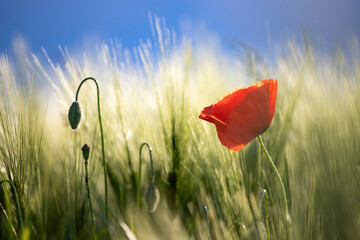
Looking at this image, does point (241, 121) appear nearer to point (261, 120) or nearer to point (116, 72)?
point (261, 120)

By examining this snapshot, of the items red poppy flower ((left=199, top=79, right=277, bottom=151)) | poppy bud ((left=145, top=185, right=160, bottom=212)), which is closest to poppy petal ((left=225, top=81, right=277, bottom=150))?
red poppy flower ((left=199, top=79, right=277, bottom=151))

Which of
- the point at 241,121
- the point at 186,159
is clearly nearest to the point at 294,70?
the point at 186,159

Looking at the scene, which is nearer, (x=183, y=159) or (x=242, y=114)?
(x=242, y=114)

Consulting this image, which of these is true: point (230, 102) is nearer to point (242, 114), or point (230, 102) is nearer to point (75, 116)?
point (242, 114)

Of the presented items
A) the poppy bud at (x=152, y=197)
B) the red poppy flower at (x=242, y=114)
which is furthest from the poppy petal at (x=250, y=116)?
the poppy bud at (x=152, y=197)

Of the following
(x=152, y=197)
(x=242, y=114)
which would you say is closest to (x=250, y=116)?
(x=242, y=114)

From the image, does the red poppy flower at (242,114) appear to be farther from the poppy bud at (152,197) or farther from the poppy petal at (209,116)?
the poppy bud at (152,197)

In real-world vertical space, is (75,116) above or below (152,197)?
above
